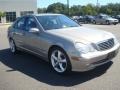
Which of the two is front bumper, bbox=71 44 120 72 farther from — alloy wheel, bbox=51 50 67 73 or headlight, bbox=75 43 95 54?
alloy wheel, bbox=51 50 67 73

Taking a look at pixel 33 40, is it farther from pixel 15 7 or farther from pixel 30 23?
pixel 15 7

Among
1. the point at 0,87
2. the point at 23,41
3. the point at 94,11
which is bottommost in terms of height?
the point at 0,87

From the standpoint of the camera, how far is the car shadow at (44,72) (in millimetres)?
6220

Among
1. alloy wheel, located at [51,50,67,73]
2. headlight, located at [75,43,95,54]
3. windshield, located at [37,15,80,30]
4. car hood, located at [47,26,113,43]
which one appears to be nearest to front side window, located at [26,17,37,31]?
windshield, located at [37,15,80,30]

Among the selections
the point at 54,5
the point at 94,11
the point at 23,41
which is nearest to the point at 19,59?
the point at 23,41

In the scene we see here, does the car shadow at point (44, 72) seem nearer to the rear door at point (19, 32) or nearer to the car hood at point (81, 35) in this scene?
the rear door at point (19, 32)

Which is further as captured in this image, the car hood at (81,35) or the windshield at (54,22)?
the windshield at (54,22)

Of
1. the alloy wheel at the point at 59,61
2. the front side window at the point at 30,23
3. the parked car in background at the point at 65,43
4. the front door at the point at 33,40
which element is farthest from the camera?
the front side window at the point at 30,23

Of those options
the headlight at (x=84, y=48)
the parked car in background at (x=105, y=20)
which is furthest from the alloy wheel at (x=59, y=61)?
the parked car in background at (x=105, y=20)

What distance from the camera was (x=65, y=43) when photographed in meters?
6.35

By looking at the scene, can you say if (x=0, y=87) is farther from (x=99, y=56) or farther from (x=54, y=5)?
(x=54, y=5)

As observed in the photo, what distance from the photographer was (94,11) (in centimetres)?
8406

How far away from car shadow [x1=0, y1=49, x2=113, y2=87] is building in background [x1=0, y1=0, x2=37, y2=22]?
65317mm

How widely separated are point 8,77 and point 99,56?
248cm
